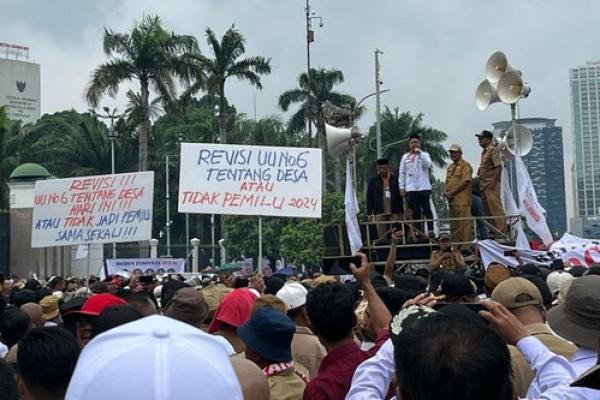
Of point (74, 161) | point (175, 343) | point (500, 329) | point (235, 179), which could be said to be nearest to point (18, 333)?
point (500, 329)

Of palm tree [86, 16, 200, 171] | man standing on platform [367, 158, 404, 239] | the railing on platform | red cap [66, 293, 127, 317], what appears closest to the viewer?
red cap [66, 293, 127, 317]

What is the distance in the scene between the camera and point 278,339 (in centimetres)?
436

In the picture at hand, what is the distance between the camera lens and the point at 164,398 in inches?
76.2

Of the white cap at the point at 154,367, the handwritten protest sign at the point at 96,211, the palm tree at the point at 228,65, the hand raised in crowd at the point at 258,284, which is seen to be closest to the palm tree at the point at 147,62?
the palm tree at the point at 228,65

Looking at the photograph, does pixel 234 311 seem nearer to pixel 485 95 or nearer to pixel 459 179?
→ pixel 459 179

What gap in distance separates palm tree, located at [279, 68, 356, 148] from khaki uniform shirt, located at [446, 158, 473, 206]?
136 feet

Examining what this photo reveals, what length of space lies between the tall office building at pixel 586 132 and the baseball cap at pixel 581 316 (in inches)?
4559

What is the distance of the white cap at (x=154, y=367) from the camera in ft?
6.36

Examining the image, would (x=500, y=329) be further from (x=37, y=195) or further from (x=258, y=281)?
(x=37, y=195)

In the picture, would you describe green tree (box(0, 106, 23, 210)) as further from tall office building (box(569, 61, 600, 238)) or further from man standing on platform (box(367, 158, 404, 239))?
tall office building (box(569, 61, 600, 238))

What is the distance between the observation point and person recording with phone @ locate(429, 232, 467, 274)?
1211cm

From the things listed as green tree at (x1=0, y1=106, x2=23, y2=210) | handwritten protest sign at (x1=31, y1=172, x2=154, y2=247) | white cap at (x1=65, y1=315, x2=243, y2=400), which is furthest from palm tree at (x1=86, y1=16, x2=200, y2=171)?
white cap at (x1=65, y1=315, x2=243, y2=400)

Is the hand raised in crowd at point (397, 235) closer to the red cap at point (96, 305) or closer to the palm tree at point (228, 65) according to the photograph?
the red cap at point (96, 305)

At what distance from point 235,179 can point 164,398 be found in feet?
42.2
